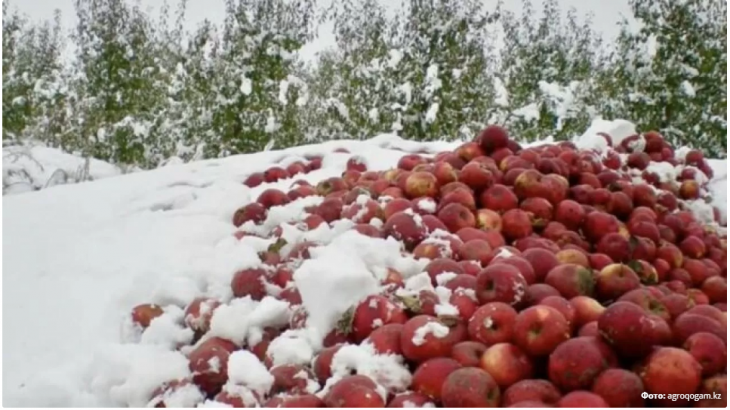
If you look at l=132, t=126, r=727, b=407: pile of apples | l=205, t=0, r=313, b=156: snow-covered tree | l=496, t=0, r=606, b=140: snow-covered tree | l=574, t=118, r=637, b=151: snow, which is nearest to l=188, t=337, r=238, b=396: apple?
l=132, t=126, r=727, b=407: pile of apples

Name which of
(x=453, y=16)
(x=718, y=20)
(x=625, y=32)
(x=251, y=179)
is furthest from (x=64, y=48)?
(x=251, y=179)

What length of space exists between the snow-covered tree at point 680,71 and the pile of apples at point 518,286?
18.6 feet

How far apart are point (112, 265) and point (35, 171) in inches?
125

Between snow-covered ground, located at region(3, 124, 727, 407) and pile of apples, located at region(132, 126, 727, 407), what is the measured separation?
7 centimetres

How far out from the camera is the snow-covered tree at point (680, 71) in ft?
24.1

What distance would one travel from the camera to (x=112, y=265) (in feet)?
5.66

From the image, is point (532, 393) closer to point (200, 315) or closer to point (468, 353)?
point (468, 353)

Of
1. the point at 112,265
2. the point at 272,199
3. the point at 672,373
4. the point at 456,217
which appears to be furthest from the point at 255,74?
the point at 672,373

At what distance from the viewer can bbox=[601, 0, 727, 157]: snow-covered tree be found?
735 centimetres

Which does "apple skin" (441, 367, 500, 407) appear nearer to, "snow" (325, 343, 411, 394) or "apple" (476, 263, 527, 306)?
"snow" (325, 343, 411, 394)

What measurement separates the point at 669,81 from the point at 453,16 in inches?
105

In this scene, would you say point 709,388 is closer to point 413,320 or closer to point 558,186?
point 413,320

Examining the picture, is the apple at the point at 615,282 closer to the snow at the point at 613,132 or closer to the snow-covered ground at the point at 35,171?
the snow at the point at 613,132

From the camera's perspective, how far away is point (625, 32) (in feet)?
27.7
